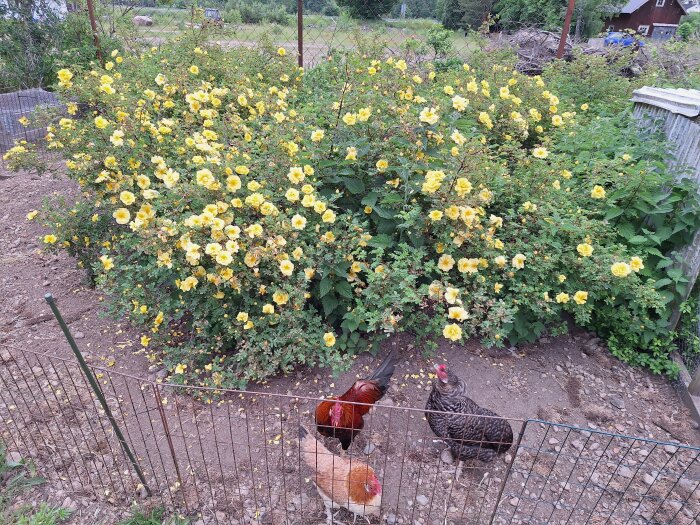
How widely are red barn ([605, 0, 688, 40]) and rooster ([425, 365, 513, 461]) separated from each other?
31.0m

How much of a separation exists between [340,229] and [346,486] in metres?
1.38

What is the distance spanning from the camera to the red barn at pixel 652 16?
26266 mm

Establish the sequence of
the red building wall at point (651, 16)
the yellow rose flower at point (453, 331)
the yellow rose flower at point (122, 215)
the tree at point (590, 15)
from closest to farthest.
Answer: the yellow rose flower at point (453, 331), the yellow rose flower at point (122, 215), the tree at point (590, 15), the red building wall at point (651, 16)

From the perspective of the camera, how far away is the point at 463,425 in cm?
222

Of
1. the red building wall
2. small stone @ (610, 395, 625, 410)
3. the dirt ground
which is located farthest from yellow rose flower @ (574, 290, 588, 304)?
the red building wall

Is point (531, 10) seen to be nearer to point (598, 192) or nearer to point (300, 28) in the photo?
point (300, 28)

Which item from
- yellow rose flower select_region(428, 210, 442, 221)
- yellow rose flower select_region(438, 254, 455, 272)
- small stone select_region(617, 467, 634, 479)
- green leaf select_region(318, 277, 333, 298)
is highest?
yellow rose flower select_region(428, 210, 442, 221)

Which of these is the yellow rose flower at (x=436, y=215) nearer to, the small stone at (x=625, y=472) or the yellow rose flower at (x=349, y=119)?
the yellow rose flower at (x=349, y=119)

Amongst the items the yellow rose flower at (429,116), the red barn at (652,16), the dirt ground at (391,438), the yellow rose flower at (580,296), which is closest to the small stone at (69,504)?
the dirt ground at (391,438)

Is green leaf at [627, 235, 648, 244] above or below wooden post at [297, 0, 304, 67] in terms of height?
below

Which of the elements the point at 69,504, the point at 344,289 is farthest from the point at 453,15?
the point at 69,504

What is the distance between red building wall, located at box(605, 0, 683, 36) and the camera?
88.0ft

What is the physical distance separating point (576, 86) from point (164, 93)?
4.21 metres

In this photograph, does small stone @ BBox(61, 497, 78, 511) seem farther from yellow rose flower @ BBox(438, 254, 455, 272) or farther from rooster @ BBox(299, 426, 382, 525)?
yellow rose flower @ BBox(438, 254, 455, 272)
